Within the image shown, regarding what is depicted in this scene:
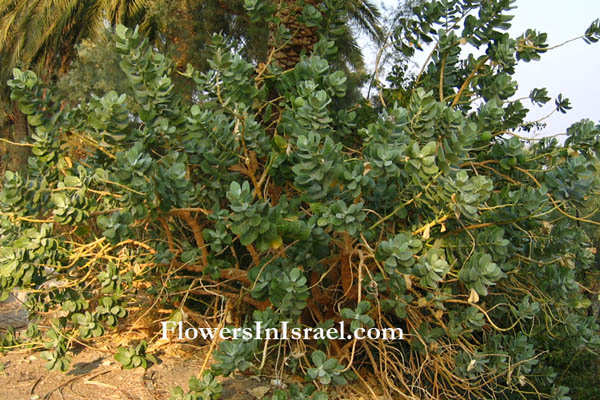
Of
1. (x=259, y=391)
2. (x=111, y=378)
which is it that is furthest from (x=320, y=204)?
(x=111, y=378)

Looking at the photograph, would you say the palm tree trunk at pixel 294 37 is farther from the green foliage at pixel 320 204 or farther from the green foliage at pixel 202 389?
the green foliage at pixel 202 389

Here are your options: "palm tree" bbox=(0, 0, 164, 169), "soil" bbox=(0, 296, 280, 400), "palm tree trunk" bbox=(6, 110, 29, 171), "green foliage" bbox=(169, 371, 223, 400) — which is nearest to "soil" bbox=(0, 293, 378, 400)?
"soil" bbox=(0, 296, 280, 400)

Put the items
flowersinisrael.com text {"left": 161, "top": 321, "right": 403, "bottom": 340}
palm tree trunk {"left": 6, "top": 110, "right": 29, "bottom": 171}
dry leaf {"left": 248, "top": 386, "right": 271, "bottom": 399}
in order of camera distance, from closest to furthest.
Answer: flowersinisrael.com text {"left": 161, "top": 321, "right": 403, "bottom": 340} < dry leaf {"left": 248, "top": 386, "right": 271, "bottom": 399} < palm tree trunk {"left": 6, "top": 110, "right": 29, "bottom": 171}

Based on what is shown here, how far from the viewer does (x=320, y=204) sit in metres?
2.11

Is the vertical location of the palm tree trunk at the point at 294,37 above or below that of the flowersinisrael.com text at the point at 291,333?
above

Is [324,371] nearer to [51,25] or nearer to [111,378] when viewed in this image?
[111,378]

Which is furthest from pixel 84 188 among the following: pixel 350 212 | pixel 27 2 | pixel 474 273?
pixel 27 2

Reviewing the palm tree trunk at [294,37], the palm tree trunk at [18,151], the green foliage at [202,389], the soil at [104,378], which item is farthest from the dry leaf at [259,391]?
the palm tree trunk at [18,151]

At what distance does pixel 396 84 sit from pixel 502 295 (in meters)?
1.59

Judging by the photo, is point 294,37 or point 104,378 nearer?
point 104,378

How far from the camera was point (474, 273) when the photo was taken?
2.06 meters

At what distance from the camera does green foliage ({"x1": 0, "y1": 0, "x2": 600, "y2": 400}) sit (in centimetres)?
210

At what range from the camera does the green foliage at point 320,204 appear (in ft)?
6.88

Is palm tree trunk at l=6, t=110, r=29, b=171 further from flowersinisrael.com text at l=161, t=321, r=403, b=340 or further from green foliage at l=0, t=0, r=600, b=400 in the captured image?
flowersinisrael.com text at l=161, t=321, r=403, b=340
